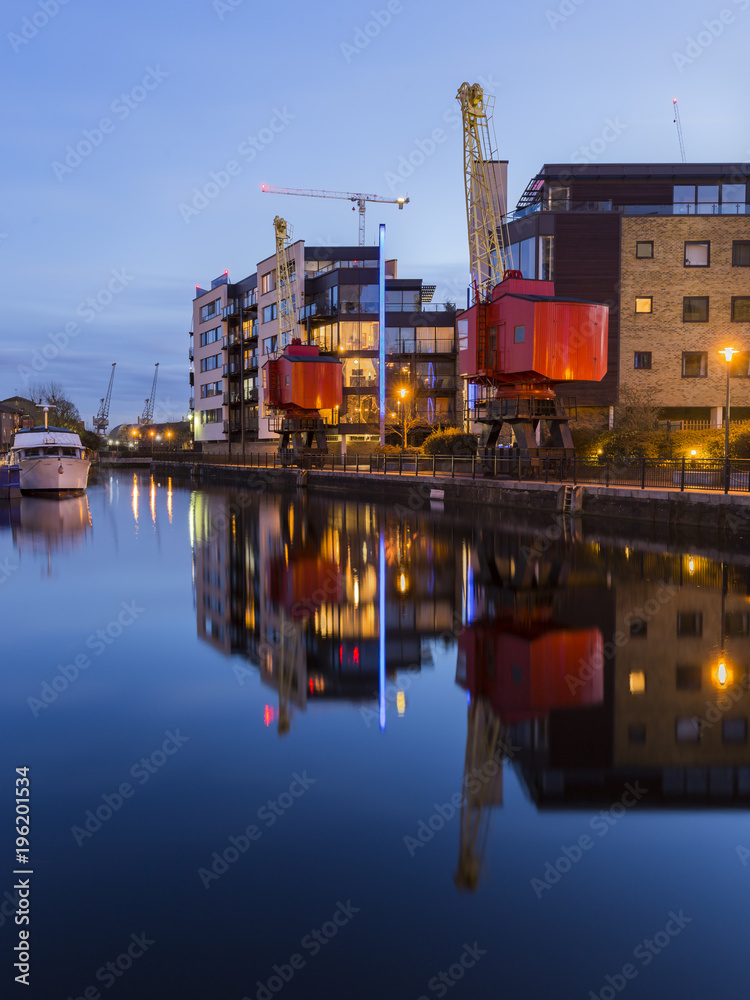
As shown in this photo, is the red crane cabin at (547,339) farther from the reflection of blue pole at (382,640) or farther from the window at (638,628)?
the window at (638,628)

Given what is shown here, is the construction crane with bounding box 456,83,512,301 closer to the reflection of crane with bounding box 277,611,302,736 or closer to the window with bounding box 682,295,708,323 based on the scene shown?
the window with bounding box 682,295,708,323

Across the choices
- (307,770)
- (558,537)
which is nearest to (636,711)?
(307,770)

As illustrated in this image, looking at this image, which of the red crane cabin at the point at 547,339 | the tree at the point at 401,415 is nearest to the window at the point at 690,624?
the red crane cabin at the point at 547,339

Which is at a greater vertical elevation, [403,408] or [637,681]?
[403,408]

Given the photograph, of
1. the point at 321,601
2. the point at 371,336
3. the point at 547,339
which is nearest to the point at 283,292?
the point at 371,336

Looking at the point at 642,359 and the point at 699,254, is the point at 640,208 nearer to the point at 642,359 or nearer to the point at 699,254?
the point at 699,254

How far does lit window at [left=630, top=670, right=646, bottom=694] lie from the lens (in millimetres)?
8273

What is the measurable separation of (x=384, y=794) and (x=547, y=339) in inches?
1217

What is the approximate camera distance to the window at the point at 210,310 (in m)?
98.1

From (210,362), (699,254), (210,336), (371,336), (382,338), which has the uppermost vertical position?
(210,336)

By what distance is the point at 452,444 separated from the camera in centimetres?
5125

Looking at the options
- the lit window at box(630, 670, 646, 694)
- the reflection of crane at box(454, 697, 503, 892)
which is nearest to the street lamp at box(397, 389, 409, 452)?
the lit window at box(630, 670, 646, 694)

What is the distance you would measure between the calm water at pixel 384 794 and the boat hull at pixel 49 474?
34650mm

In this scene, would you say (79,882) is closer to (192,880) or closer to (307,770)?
(192,880)
